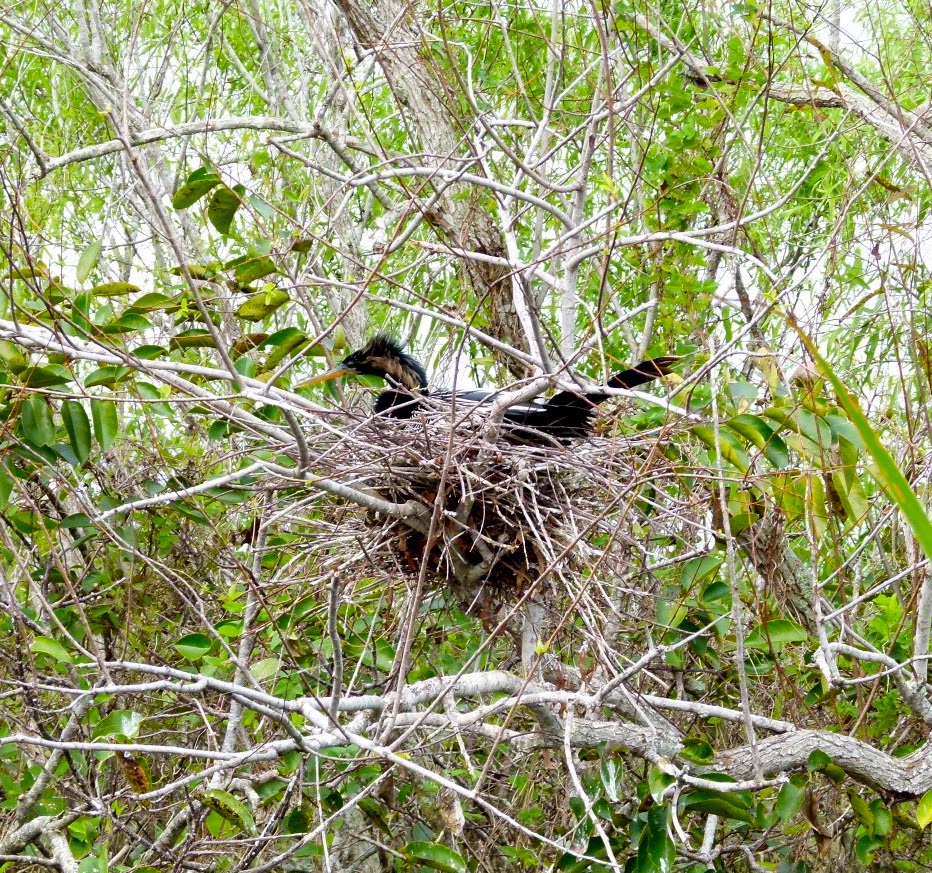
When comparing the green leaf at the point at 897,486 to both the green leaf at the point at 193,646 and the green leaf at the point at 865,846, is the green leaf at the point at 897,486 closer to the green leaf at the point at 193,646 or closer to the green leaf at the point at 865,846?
the green leaf at the point at 193,646

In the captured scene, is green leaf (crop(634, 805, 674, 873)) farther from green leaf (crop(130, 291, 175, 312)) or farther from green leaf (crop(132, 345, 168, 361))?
green leaf (crop(130, 291, 175, 312))

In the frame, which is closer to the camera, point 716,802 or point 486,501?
point 716,802

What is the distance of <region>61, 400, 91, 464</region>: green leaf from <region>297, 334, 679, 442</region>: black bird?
0.68m

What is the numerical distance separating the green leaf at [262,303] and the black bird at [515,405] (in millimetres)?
256

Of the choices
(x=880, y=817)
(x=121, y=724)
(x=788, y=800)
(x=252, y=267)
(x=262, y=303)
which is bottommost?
(x=880, y=817)

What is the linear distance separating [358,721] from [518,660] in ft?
3.45

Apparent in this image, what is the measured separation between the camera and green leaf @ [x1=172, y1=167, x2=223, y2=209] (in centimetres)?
266

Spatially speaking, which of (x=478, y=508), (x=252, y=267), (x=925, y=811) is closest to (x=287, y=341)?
(x=252, y=267)

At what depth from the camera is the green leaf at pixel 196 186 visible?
2.66 meters

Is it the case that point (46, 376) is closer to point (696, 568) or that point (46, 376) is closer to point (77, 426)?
point (77, 426)

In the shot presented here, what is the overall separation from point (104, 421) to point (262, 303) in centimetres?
56

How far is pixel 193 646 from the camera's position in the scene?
2.78 metres

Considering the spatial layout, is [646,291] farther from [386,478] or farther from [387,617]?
[386,478]

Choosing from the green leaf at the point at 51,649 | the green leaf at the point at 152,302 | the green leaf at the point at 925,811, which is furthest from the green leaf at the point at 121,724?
the green leaf at the point at 925,811
